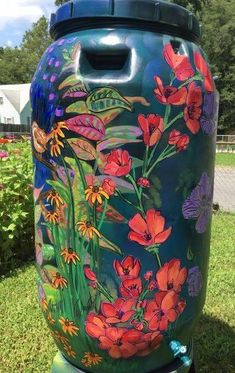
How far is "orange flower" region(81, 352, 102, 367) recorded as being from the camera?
1.69m

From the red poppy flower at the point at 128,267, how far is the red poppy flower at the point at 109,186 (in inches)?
8.5

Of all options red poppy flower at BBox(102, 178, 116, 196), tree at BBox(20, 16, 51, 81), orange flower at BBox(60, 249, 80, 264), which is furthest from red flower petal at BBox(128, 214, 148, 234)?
tree at BBox(20, 16, 51, 81)

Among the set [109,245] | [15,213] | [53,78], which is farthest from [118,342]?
[15,213]

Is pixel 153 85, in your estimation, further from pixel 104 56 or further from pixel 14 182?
pixel 14 182

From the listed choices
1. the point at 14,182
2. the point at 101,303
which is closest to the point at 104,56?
the point at 101,303

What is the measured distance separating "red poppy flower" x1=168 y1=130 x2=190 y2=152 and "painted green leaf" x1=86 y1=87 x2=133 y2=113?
165mm

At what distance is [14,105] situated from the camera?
43.0 metres

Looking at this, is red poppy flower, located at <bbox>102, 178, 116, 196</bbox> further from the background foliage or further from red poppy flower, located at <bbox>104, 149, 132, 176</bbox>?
the background foliage

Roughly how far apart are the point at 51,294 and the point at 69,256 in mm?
201

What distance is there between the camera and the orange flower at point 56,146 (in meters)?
1.55

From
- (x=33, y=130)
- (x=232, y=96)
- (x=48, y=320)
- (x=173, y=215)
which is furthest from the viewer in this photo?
(x=232, y=96)

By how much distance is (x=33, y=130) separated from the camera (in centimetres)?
168

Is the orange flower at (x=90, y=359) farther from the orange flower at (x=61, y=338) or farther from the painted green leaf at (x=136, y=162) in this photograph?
the painted green leaf at (x=136, y=162)

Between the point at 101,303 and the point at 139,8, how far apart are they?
959mm
